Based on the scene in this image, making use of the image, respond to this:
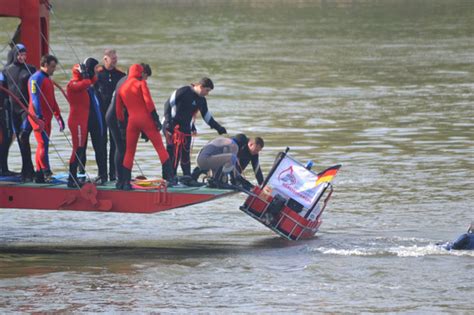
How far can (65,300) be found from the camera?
14.6 metres

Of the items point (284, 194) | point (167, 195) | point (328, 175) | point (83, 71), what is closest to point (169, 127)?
point (167, 195)

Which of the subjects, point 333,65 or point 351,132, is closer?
point 351,132

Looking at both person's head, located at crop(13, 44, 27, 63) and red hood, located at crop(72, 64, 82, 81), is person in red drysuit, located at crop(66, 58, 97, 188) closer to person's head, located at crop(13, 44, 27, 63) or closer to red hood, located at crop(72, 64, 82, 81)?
red hood, located at crop(72, 64, 82, 81)

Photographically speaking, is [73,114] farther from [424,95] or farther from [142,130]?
[424,95]

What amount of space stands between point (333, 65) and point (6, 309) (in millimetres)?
29308

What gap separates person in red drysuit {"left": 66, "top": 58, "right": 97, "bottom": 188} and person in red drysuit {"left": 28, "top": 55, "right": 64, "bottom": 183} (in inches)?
8.5

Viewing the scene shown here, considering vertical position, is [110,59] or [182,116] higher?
[110,59]

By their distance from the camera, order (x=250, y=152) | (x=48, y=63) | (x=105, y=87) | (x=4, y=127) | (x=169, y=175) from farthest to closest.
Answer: (x=250, y=152) → (x=4, y=127) → (x=105, y=87) → (x=169, y=175) → (x=48, y=63)

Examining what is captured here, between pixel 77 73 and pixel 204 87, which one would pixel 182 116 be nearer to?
pixel 204 87

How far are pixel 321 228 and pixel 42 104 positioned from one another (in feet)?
13.5

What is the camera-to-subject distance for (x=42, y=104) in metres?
16.8

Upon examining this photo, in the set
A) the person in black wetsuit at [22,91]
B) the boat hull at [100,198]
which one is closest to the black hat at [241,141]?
the boat hull at [100,198]

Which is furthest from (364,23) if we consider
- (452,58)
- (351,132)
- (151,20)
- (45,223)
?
(45,223)

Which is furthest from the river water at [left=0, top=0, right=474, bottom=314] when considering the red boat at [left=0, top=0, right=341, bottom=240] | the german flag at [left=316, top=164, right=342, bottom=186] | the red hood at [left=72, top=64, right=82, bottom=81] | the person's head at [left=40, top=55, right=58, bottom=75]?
the person's head at [left=40, top=55, right=58, bottom=75]
